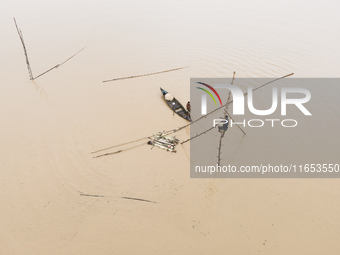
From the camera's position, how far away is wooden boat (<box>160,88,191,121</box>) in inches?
405

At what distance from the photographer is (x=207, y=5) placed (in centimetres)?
1922

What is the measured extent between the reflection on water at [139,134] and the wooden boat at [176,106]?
0.37 meters

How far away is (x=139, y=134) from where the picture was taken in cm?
985

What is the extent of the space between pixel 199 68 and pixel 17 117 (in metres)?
8.72

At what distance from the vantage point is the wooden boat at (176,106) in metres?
10.3

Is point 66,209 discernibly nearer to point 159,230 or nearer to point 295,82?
point 159,230

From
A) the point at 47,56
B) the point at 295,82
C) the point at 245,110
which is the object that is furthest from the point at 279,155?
the point at 47,56

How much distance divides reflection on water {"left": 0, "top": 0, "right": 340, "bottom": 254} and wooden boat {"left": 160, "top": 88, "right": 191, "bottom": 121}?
370 mm

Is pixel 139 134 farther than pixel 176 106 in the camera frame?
No

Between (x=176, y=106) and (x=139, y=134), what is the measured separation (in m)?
2.06

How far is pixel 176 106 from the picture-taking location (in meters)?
10.7

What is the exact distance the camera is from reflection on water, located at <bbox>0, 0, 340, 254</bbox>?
7.04 m

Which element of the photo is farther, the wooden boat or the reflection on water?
the wooden boat

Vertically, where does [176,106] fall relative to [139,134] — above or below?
above
